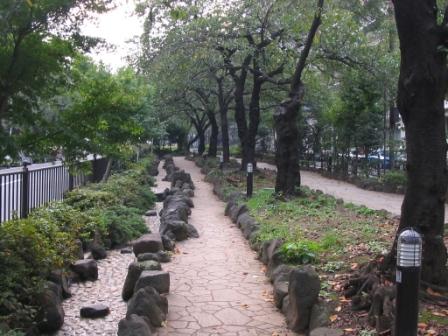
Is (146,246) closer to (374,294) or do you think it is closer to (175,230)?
(175,230)

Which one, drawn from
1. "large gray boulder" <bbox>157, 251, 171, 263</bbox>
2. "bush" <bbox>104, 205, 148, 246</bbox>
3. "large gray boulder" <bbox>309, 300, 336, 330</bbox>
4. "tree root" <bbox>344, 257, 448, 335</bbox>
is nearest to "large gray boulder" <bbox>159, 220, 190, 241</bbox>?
"bush" <bbox>104, 205, 148, 246</bbox>

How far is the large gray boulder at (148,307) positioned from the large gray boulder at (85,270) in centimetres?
236

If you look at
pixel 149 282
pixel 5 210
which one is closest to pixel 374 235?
pixel 149 282

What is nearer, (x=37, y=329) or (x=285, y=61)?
(x=37, y=329)

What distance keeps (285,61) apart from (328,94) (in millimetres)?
11315

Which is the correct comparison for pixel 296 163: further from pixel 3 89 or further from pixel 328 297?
pixel 3 89

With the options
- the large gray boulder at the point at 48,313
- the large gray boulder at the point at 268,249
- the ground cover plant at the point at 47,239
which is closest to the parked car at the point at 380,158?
the ground cover plant at the point at 47,239

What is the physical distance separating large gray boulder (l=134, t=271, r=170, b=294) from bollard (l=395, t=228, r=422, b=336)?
3.55 metres

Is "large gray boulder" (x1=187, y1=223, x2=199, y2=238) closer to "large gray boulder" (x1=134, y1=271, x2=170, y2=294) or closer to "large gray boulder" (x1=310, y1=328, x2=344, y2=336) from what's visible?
"large gray boulder" (x1=134, y1=271, x2=170, y2=294)

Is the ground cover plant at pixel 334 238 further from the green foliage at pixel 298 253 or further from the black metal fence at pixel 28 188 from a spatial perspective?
the black metal fence at pixel 28 188

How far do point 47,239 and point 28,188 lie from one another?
3.35 meters

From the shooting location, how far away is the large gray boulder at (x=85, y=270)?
810 centimetres

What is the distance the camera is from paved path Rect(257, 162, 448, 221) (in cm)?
1659

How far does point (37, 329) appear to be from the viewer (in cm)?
580
